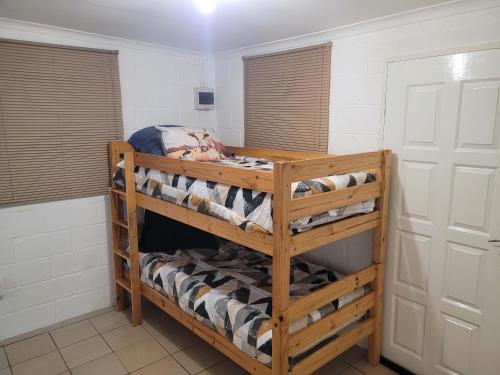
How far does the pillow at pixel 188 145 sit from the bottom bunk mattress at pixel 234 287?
30.9 inches

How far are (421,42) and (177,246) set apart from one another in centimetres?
219

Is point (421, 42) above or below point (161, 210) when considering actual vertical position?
above

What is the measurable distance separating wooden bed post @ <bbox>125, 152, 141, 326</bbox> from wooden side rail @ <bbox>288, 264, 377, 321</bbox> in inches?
58.4

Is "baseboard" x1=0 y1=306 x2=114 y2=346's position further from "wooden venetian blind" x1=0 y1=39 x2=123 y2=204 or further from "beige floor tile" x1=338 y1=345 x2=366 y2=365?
"beige floor tile" x1=338 y1=345 x2=366 y2=365

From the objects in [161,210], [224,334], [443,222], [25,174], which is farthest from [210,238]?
[443,222]

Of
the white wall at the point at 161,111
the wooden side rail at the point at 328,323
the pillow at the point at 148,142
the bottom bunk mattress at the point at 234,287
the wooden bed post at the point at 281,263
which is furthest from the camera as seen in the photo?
the pillow at the point at 148,142

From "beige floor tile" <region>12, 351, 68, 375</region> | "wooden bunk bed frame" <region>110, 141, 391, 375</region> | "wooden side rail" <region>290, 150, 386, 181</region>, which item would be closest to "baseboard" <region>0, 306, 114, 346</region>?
"beige floor tile" <region>12, 351, 68, 375</region>

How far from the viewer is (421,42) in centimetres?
205

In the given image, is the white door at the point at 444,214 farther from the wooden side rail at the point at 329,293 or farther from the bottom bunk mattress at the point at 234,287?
the bottom bunk mattress at the point at 234,287

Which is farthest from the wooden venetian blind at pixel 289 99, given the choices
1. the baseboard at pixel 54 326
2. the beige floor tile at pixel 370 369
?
the baseboard at pixel 54 326

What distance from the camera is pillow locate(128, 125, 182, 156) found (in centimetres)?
275

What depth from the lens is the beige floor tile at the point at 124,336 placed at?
2.62 metres

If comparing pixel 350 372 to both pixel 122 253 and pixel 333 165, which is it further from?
pixel 122 253

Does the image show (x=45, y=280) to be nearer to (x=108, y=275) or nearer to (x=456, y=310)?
(x=108, y=275)
